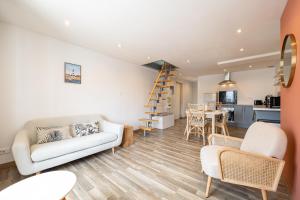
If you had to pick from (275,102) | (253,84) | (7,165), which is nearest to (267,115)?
(275,102)

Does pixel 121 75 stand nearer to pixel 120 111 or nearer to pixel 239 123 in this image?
pixel 120 111

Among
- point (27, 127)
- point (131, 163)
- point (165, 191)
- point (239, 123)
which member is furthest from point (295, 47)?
point (239, 123)

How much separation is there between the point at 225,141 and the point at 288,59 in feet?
4.51

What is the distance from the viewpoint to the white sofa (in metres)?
1.74

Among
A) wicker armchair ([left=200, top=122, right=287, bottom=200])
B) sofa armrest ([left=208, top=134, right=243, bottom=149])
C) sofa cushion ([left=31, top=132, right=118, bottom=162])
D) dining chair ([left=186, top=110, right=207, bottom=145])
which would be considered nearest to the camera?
wicker armchair ([left=200, top=122, right=287, bottom=200])

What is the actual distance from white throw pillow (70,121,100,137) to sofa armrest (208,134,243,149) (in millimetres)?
2436

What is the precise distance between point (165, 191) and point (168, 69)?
14.6 feet

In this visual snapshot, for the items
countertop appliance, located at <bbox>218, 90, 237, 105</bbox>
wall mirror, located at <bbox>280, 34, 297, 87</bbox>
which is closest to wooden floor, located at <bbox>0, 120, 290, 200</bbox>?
wall mirror, located at <bbox>280, 34, 297, 87</bbox>

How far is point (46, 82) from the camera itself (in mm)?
2633

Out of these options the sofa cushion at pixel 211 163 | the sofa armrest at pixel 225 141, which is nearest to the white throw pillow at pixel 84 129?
the sofa cushion at pixel 211 163

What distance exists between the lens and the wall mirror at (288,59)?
1402 mm

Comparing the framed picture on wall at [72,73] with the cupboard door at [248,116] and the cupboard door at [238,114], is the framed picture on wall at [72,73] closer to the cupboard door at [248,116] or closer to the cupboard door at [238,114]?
the cupboard door at [238,114]

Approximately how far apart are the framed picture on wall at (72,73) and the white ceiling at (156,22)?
557 millimetres

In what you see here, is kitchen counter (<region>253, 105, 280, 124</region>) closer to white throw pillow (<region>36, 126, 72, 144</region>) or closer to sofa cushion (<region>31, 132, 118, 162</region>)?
sofa cushion (<region>31, 132, 118, 162</region>)
